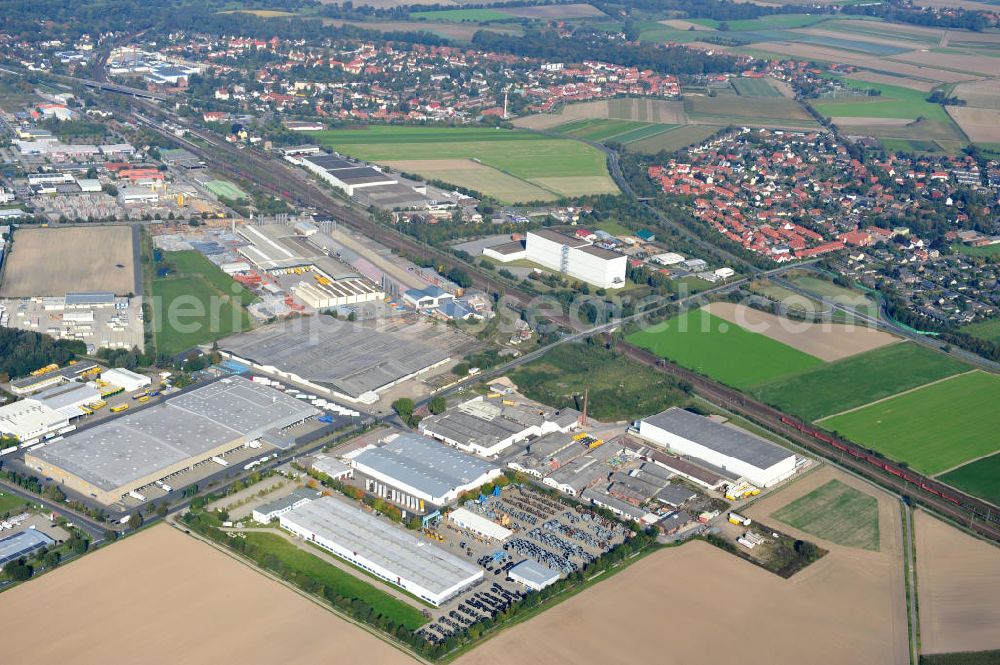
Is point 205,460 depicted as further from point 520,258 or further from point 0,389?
point 520,258

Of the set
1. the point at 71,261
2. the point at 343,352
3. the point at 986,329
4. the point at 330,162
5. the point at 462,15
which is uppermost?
the point at 462,15

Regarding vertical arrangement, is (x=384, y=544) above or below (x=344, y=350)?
below

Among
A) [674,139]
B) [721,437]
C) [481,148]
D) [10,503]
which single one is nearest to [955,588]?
[721,437]

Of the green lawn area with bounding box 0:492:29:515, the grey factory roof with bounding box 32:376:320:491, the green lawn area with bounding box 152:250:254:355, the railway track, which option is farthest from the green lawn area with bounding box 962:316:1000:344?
the green lawn area with bounding box 0:492:29:515

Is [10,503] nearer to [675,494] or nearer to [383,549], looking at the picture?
[383,549]

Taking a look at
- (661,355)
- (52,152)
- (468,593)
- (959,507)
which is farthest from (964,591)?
(52,152)
